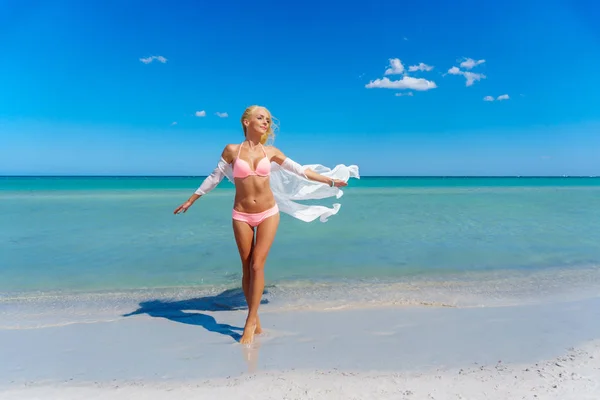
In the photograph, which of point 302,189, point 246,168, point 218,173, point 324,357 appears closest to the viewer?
point 324,357

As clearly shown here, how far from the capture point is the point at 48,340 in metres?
4.72

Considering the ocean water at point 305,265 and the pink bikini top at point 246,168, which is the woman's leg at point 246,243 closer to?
the pink bikini top at point 246,168

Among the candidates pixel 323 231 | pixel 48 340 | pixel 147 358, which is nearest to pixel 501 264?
pixel 323 231

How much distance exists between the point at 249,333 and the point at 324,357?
0.89 meters

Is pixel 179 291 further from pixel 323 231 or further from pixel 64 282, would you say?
pixel 323 231

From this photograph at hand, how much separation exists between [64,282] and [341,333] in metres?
5.10

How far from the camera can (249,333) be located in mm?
4617

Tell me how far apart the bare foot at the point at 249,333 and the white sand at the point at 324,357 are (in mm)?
100

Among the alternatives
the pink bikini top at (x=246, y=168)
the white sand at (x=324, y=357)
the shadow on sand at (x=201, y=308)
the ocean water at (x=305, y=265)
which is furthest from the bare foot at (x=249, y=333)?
the pink bikini top at (x=246, y=168)

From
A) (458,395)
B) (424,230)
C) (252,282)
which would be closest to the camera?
(458,395)

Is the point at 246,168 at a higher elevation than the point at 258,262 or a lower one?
higher

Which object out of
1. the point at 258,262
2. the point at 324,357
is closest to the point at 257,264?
the point at 258,262

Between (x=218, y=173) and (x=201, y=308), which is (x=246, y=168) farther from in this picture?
(x=201, y=308)

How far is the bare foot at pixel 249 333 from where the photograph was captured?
4562 millimetres
